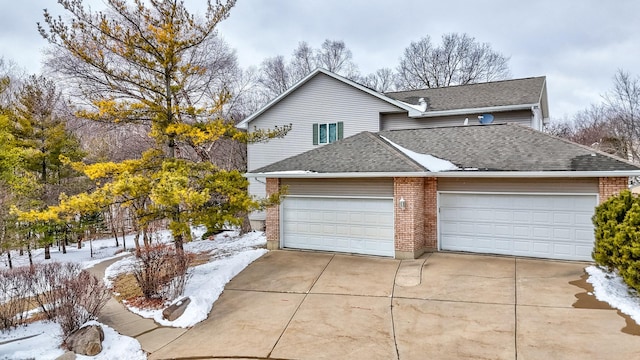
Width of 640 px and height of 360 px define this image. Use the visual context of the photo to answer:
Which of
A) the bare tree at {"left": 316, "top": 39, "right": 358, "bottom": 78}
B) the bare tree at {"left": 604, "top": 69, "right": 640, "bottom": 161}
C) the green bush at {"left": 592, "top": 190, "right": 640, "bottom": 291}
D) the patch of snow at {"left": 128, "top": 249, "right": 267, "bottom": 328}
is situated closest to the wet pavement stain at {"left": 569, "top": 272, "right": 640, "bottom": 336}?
the green bush at {"left": 592, "top": 190, "right": 640, "bottom": 291}

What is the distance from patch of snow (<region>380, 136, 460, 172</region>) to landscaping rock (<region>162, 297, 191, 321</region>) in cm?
723

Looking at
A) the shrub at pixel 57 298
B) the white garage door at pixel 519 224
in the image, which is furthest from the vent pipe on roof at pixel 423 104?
the shrub at pixel 57 298

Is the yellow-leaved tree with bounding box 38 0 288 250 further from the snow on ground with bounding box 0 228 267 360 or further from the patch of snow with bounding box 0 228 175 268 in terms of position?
the patch of snow with bounding box 0 228 175 268

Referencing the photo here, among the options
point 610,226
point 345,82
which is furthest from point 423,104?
point 610,226

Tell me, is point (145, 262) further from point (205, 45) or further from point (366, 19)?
point (366, 19)

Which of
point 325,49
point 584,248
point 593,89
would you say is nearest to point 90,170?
point 584,248

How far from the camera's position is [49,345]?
651 centimetres

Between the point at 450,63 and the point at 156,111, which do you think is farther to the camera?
the point at 450,63

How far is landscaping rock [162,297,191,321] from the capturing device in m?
7.76

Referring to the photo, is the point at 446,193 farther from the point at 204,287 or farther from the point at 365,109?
the point at 204,287

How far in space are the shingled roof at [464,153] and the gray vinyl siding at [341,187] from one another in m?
0.43

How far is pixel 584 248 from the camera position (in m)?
9.77

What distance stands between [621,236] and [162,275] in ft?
32.3

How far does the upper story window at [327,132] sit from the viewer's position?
17.6 m
